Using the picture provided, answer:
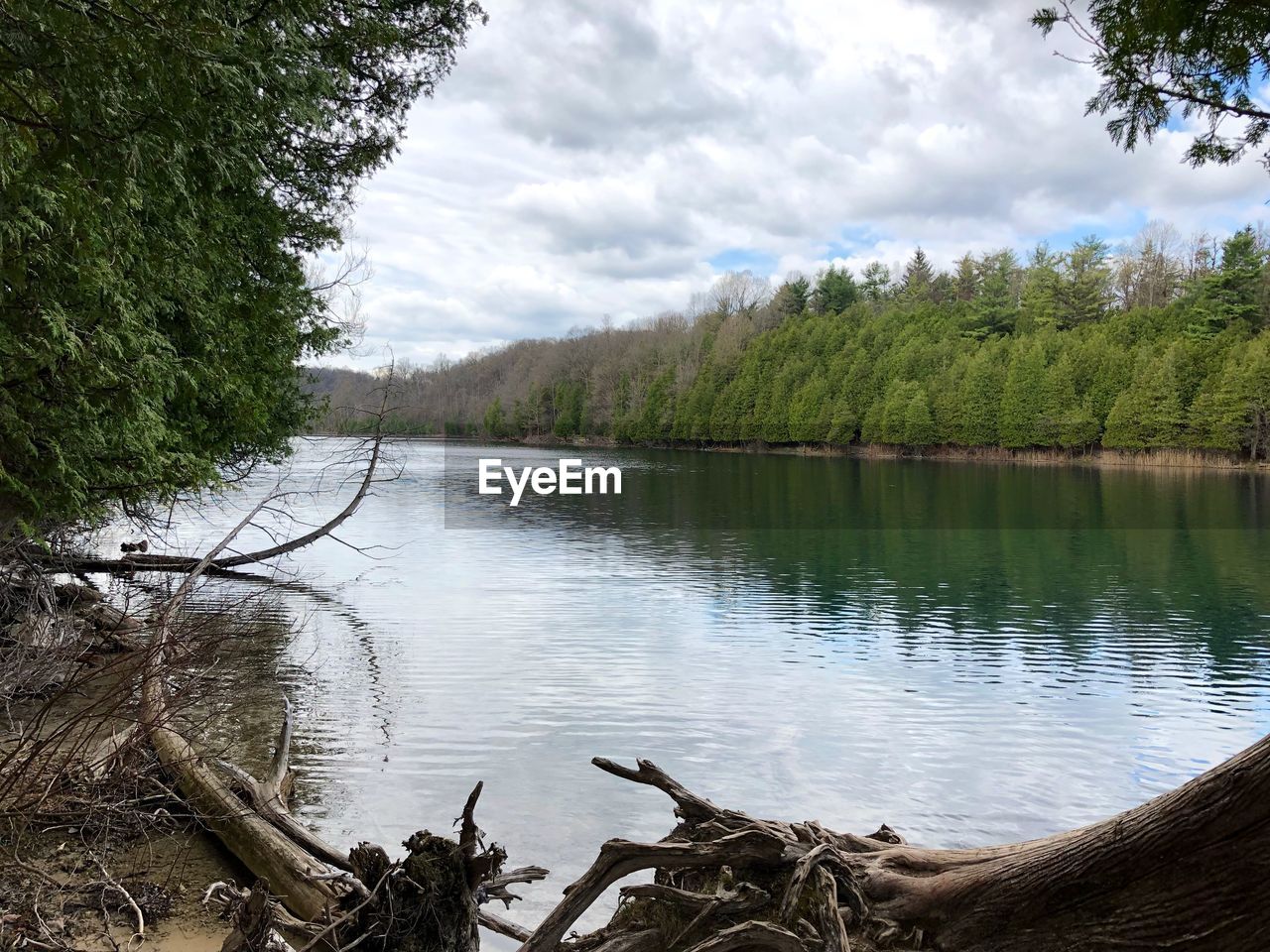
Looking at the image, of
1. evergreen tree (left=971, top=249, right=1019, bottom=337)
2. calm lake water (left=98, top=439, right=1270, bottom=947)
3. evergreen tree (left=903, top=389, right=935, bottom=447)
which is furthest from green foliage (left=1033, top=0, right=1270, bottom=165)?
evergreen tree (left=971, top=249, right=1019, bottom=337)

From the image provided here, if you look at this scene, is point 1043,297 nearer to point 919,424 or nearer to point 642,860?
point 919,424

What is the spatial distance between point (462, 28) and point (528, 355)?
133m

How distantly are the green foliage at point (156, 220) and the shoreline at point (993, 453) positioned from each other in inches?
988

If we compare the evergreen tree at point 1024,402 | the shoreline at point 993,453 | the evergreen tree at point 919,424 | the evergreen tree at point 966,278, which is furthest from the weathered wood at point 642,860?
the evergreen tree at point 966,278

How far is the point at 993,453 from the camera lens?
76.0 m

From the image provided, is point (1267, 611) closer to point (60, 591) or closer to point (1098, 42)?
point (1098, 42)

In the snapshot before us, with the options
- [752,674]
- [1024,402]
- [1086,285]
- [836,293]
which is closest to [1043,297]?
[1086,285]

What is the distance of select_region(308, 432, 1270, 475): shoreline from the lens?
59594 millimetres

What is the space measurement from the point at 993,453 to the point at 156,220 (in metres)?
76.6

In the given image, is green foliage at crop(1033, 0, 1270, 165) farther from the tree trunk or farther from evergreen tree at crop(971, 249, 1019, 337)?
evergreen tree at crop(971, 249, 1019, 337)

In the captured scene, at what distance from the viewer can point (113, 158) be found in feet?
16.8

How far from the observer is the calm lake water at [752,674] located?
7.84 m

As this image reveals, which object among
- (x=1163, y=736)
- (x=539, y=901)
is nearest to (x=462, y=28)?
(x=539, y=901)

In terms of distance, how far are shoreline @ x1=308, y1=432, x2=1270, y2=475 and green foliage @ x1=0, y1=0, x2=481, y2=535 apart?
25.1 meters
